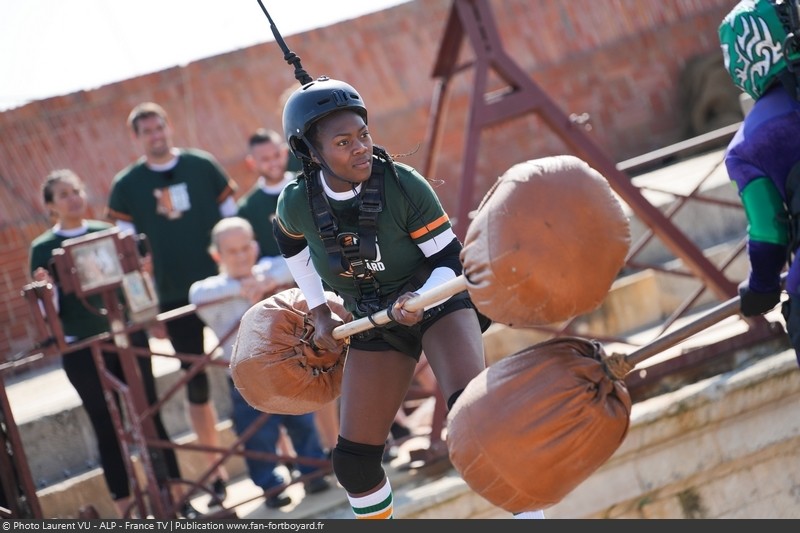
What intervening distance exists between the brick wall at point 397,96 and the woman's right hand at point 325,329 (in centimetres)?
509

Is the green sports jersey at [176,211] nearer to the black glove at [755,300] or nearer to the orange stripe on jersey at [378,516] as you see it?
the orange stripe on jersey at [378,516]

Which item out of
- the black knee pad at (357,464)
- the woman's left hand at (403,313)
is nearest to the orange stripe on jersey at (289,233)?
the woman's left hand at (403,313)

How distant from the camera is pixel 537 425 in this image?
13.2 ft

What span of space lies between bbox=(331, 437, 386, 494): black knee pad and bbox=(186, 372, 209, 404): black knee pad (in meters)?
2.55

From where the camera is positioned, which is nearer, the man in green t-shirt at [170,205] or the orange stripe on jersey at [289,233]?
the orange stripe on jersey at [289,233]

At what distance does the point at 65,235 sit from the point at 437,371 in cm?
343

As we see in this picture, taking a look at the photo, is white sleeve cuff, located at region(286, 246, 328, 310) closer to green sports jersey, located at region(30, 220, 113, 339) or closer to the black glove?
the black glove

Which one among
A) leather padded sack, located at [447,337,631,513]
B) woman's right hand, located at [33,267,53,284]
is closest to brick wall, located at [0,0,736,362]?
woman's right hand, located at [33,267,53,284]

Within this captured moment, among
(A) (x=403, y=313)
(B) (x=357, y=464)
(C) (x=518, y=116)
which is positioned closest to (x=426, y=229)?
(A) (x=403, y=313)

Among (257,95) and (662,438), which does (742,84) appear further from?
(257,95)

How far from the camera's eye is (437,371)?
4762 mm

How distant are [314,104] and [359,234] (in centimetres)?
55

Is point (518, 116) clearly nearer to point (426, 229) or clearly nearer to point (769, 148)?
point (426, 229)

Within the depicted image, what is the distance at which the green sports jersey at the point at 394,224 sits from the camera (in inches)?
189
